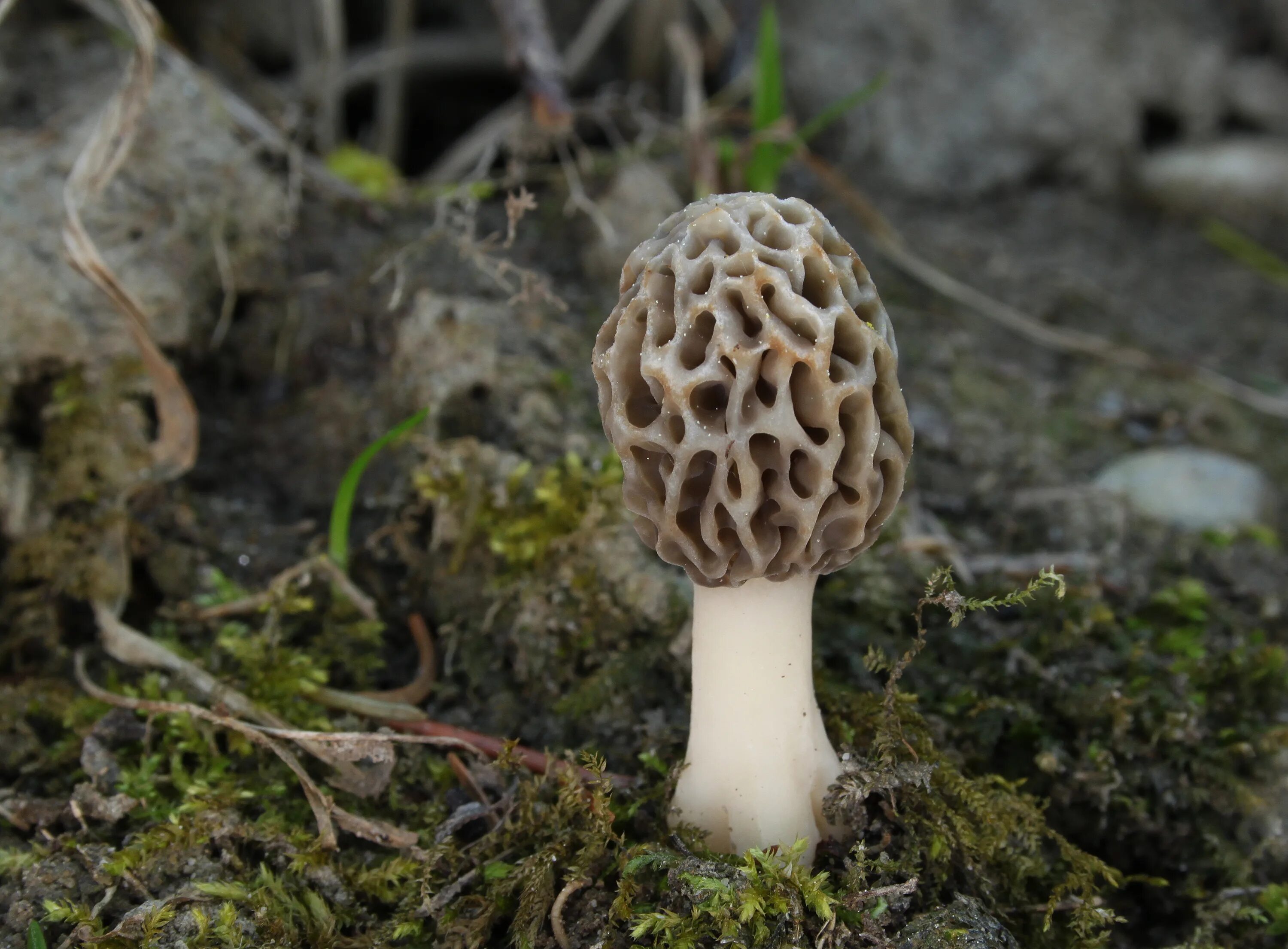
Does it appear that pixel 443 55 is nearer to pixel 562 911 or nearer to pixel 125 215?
pixel 125 215

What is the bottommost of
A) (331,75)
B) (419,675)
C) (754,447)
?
(419,675)

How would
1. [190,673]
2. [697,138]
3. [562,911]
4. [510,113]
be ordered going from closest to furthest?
[562,911] < [190,673] < [697,138] < [510,113]

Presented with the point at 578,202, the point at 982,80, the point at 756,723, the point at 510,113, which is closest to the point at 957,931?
the point at 756,723

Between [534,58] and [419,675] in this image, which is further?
[534,58]

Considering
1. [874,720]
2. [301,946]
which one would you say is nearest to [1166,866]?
[874,720]

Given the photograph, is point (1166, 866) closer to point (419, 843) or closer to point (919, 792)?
point (919, 792)

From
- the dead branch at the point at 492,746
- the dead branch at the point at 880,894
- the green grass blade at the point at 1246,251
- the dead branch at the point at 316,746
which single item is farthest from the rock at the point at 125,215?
the green grass blade at the point at 1246,251

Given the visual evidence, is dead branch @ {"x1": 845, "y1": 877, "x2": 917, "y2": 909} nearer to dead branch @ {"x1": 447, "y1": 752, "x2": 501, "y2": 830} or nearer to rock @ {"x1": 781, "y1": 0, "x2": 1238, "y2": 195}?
dead branch @ {"x1": 447, "y1": 752, "x2": 501, "y2": 830}
